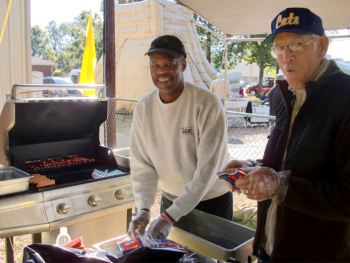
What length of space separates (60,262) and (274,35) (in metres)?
1.22

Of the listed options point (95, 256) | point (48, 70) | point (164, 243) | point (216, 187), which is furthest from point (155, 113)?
point (48, 70)

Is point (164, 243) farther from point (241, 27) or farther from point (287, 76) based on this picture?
point (241, 27)

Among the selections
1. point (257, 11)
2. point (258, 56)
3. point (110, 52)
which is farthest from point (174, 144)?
point (258, 56)

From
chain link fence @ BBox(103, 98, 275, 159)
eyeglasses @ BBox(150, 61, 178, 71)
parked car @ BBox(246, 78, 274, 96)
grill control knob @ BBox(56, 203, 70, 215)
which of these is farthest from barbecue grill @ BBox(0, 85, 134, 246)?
parked car @ BBox(246, 78, 274, 96)

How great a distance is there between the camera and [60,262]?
1.32 meters

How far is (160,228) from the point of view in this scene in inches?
71.2

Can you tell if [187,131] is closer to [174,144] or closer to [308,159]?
[174,144]

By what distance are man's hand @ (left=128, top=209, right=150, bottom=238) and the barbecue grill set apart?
0.61 m

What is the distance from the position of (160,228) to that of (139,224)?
0.52ft

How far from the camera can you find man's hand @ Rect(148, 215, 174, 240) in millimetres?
1774

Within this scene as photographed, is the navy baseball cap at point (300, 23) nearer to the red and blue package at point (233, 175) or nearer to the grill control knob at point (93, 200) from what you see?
the red and blue package at point (233, 175)

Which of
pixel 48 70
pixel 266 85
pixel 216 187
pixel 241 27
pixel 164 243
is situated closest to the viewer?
pixel 164 243

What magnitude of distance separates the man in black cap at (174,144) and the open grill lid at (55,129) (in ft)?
2.79

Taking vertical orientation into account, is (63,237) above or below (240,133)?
above
